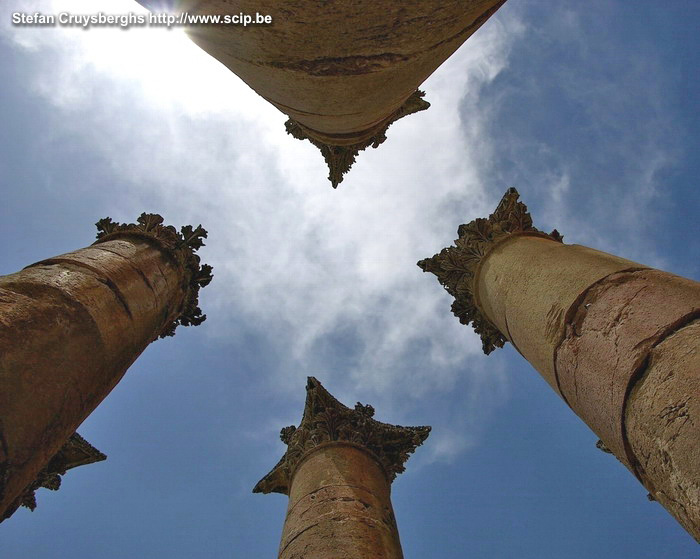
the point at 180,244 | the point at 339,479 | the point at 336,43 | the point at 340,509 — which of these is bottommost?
the point at 340,509

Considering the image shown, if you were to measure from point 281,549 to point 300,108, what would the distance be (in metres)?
6.02

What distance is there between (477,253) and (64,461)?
797 centimetres

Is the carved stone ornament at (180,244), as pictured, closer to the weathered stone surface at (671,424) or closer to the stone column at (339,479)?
the stone column at (339,479)

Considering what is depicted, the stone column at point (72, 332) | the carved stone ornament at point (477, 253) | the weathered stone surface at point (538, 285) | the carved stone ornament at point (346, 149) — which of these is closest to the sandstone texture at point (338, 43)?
the weathered stone surface at point (538, 285)

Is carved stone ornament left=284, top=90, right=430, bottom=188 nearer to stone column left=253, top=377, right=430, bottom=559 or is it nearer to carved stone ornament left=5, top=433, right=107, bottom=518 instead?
stone column left=253, top=377, right=430, bottom=559

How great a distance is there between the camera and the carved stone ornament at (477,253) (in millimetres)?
8297

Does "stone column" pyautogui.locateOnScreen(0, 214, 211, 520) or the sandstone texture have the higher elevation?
the sandstone texture

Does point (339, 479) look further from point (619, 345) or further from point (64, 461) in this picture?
point (619, 345)

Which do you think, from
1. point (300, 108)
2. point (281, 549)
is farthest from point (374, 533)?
point (300, 108)

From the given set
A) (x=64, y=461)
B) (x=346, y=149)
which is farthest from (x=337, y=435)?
(x=346, y=149)

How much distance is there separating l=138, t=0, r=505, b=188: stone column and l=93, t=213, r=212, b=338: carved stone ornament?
3.72m

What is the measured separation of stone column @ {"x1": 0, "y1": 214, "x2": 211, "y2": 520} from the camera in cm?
412

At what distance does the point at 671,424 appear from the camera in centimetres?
322

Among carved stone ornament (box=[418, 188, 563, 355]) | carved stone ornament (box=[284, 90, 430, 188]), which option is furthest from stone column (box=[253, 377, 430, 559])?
carved stone ornament (box=[284, 90, 430, 188])
